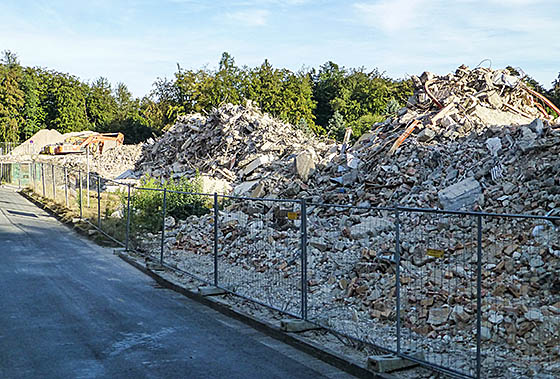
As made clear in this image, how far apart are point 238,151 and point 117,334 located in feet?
62.5

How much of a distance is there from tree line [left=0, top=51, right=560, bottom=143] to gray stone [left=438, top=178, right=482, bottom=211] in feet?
106

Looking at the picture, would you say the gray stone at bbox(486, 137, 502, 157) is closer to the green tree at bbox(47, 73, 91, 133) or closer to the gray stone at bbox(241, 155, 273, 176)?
the gray stone at bbox(241, 155, 273, 176)

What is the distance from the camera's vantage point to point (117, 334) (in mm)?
7336

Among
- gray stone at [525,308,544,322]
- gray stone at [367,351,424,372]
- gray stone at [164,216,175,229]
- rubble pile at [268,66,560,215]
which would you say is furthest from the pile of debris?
gray stone at [164,216,175,229]

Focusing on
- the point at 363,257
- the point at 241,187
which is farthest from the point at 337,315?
the point at 241,187

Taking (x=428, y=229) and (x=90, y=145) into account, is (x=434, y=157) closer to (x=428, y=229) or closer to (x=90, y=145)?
(x=428, y=229)

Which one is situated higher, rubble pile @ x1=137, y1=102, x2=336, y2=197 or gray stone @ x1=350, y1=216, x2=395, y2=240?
rubble pile @ x1=137, y1=102, x2=336, y2=197

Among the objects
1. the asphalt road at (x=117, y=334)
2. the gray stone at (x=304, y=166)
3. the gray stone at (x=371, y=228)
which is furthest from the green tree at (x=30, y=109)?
the gray stone at (x=371, y=228)

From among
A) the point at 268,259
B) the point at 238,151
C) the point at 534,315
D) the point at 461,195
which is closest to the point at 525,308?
the point at 534,315

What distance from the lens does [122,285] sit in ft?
34.7

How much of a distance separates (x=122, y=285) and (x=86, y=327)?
116 inches

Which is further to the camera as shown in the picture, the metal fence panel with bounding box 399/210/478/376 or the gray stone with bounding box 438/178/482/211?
the gray stone with bounding box 438/178/482/211

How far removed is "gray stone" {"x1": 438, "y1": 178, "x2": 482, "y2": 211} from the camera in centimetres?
1237

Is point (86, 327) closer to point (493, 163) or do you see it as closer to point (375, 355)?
point (375, 355)
